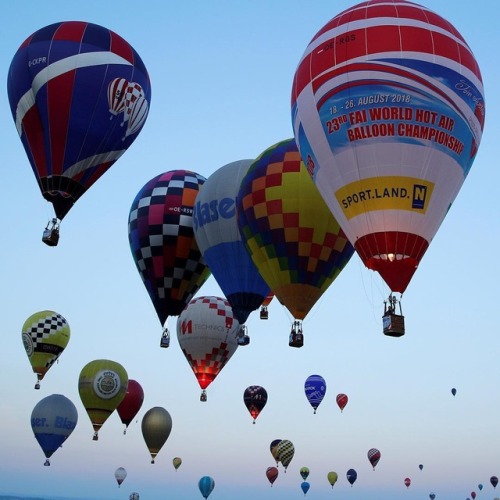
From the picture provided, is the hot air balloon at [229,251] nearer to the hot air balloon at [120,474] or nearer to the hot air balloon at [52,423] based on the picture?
the hot air balloon at [52,423]

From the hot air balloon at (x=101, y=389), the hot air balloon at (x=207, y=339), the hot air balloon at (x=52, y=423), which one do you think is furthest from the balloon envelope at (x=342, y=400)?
the hot air balloon at (x=52, y=423)

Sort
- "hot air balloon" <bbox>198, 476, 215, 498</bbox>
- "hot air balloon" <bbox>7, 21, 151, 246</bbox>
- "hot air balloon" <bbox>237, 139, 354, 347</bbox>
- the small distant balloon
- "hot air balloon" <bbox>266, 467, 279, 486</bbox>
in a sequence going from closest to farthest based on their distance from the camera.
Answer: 1. "hot air balloon" <bbox>7, 21, 151, 246</bbox>
2. "hot air balloon" <bbox>237, 139, 354, 347</bbox>
3. "hot air balloon" <bbox>198, 476, 215, 498</bbox>
4. the small distant balloon
5. "hot air balloon" <bbox>266, 467, 279, 486</bbox>

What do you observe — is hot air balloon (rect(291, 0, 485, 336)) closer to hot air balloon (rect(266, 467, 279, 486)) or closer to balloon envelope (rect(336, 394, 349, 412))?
balloon envelope (rect(336, 394, 349, 412))

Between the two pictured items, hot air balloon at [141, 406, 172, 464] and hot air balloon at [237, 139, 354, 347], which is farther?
hot air balloon at [141, 406, 172, 464]

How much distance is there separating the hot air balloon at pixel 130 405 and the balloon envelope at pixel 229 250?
12088 millimetres

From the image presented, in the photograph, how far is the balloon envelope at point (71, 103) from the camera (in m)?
15.8

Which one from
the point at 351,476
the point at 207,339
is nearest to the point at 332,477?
the point at 351,476

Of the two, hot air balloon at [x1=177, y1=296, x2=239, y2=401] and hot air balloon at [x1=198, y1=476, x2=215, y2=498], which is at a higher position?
hot air balloon at [x1=177, y1=296, x2=239, y2=401]

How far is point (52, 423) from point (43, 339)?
385 cm

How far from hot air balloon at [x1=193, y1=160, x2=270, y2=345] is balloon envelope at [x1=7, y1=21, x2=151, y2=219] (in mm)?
3628

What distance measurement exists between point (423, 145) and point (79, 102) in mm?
7706

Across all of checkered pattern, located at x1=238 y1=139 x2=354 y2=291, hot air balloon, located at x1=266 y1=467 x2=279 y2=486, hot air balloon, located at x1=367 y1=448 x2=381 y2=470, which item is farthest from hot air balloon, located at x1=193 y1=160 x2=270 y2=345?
hot air balloon, located at x1=367 y1=448 x2=381 y2=470

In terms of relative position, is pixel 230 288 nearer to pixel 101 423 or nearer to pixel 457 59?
pixel 457 59

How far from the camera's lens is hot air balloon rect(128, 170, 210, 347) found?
21.4 metres
